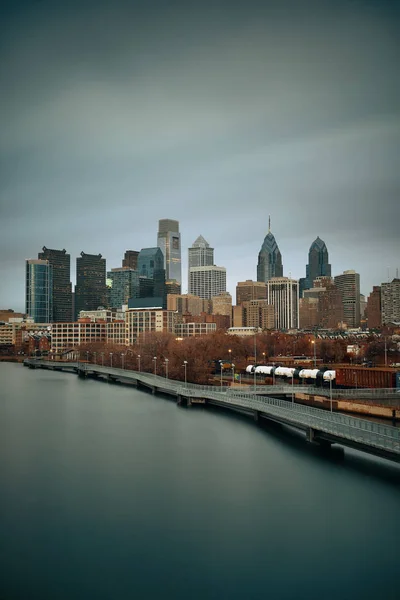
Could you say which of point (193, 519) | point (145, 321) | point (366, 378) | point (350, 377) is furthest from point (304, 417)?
point (145, 321)

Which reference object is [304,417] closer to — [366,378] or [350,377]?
[366,378]

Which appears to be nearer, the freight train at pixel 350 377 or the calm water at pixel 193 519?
the calm water at pixel 193 519

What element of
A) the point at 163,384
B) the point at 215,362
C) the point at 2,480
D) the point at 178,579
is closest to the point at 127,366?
the point at 215,362

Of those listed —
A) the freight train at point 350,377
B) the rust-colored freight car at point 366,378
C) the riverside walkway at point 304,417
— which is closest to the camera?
the riverside walkway at point 304,417

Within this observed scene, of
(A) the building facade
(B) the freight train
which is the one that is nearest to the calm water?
(B) the freight train

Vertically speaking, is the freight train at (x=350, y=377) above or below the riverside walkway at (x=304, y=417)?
above

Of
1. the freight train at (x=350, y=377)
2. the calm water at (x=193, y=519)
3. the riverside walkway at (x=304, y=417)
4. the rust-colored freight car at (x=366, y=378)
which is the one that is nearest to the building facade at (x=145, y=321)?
the riverside walkway at (x=304, y=417)

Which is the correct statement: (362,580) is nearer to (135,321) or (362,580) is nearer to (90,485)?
(90,485)

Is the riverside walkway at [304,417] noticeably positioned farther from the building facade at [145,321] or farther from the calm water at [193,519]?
the building facade at [145,321]
